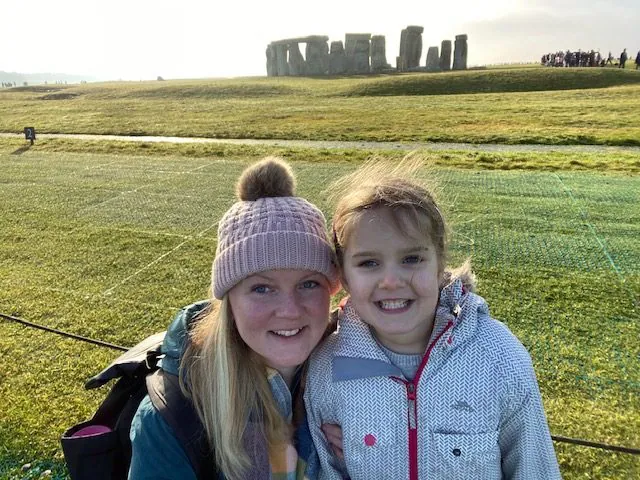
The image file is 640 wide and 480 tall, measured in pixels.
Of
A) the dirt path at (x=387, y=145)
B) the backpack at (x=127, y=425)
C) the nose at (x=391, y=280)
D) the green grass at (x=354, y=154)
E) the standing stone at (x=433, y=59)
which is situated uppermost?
the standing stone at (x=433, y=59)

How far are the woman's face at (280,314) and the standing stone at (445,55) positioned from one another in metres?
46.0

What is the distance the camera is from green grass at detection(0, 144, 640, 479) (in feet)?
10.8

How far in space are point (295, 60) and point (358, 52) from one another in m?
6.86

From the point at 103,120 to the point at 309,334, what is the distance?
21.5m

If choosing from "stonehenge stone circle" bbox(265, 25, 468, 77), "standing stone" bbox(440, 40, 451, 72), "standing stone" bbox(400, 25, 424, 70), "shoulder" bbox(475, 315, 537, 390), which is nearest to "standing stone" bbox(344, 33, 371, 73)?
"stonehenge stone circle" bbox(265, 25, 468, 77)

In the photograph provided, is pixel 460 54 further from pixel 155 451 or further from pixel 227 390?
pixel 155 451

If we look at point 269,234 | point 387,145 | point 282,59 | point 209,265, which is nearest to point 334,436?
point 269,234

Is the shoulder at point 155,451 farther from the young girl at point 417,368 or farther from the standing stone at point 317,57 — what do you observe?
the standing stone at point 317,57

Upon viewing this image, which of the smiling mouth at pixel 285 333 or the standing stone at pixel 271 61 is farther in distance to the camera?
the standing stone at pixel 271 61

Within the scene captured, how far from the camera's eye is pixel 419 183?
1.79m

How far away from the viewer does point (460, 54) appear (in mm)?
44188

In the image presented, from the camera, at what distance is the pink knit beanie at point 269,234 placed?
1728mm

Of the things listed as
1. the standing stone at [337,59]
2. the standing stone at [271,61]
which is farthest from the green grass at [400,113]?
the standing stone at [271,61]

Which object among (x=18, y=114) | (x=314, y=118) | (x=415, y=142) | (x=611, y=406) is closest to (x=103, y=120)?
(x=18, y=114)
